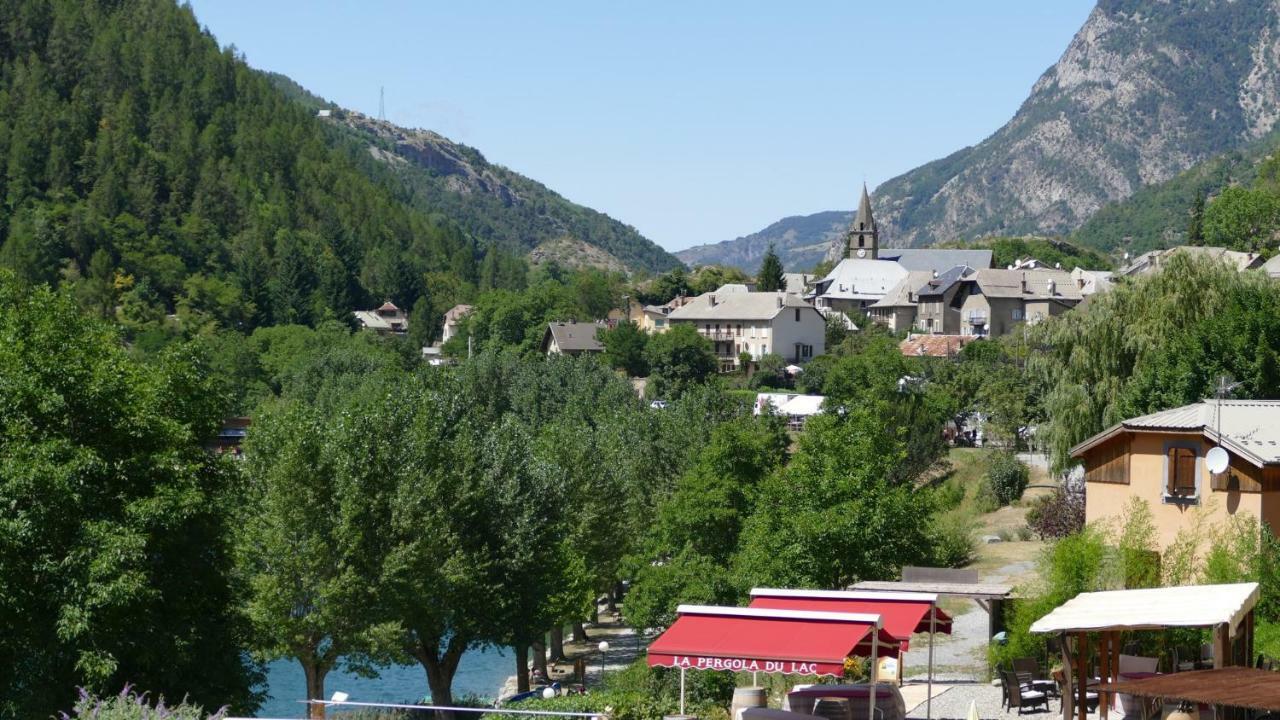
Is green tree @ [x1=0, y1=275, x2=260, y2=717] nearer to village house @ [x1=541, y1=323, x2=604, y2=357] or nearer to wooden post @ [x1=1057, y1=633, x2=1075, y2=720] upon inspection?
wooden post @ [x1=1057, y1=633, x2=1075, y2=720]

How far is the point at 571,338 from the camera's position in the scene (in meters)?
144

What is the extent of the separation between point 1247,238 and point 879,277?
170ft

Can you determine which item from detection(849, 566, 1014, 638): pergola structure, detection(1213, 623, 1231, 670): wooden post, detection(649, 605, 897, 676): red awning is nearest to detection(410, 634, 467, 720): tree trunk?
detection(849, 566, 1014, 638): pergola structure

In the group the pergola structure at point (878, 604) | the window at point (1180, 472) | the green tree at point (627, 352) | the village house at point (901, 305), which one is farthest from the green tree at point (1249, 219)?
the pergola structure at point (878, 604)

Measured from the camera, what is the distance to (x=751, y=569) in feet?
123

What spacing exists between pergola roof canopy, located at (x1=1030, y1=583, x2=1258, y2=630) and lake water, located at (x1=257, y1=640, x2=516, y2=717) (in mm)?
27259

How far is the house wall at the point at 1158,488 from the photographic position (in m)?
30.6

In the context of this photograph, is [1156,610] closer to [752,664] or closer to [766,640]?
[766,640]

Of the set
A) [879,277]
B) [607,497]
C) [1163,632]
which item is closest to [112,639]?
[1163,632]

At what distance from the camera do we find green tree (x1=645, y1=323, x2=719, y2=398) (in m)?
120

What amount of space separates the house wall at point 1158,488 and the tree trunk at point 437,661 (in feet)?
A: 56.0

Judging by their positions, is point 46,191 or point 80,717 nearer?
point 80,717

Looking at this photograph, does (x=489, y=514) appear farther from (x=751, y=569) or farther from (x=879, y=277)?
(x=879, y=277)

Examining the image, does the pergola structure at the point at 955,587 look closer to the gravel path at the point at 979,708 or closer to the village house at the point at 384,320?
the gravel path at the point at 979,708
